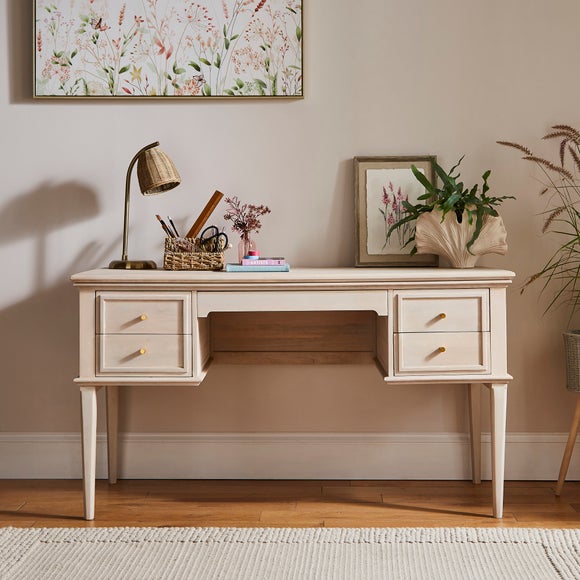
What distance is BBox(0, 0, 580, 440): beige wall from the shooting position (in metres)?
2.59

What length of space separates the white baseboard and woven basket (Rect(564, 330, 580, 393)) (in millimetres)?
330

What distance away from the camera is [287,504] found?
237 centimetres

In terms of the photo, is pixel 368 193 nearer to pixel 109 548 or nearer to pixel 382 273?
pixel 382 273

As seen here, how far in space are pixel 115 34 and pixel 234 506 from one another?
177 centimetres

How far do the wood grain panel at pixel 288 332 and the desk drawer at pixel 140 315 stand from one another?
0.46 m

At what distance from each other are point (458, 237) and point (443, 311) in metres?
0.34

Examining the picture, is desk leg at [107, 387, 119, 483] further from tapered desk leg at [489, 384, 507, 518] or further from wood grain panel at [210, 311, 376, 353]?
tapered desk leg at [489, 384, 507, 518]

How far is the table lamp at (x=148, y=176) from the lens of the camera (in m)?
2.42

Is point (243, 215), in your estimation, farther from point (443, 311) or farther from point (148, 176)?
point (443, 311)

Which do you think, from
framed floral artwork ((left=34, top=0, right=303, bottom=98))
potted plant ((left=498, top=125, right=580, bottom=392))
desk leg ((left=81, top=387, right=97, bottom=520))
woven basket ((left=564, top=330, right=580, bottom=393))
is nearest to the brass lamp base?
desk leg ((left=81, top=387, right=97, bottom=520))

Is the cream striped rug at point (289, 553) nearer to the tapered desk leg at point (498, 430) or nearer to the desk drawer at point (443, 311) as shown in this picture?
the tapered desk leg at point (498, 430)

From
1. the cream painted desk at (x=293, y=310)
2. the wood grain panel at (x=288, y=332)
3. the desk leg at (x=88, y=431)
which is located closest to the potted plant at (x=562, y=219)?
the cream painted desk at (x=293, y=310)

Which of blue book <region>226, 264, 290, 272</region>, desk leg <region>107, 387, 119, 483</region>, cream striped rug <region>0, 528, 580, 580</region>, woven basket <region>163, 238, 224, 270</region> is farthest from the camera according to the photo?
desk leg <region>107, 387, 119, 483</region>

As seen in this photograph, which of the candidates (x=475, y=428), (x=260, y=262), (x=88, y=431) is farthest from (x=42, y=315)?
(x=475, y=428)
